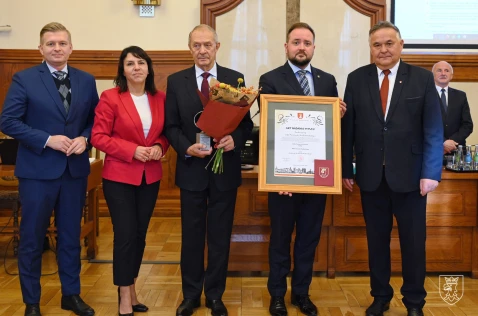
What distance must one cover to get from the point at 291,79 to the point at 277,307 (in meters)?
1.26

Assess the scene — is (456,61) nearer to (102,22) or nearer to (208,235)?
(102,22)

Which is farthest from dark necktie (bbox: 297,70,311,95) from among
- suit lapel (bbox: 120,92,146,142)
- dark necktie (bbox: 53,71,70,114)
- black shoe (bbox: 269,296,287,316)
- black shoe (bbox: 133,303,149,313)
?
black shoe (bbox: 133,303,149,313)

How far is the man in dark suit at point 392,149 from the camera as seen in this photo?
2.94 metres

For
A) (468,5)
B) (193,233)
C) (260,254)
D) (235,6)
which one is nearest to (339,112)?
(193,233)

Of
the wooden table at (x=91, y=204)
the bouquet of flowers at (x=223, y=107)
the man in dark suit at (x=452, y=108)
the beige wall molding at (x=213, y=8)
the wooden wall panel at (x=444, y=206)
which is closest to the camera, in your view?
the bouquet of flowers at (x=223, y=107)

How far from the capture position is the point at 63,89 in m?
3.01

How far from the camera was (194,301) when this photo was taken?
314 centimetres

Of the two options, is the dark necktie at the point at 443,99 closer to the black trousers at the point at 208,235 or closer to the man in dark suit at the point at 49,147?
the black trousers at the point at 208,235

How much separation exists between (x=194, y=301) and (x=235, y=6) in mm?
3780

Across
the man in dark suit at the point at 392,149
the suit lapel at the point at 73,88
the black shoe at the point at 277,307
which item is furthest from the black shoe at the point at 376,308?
the suit lapel at the point at 73,88

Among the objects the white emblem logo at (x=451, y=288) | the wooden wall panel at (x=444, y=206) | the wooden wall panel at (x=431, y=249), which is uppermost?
the wooden wall panel at (x=444, y=206)

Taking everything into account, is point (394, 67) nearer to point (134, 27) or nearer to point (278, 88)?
point (278, 88)

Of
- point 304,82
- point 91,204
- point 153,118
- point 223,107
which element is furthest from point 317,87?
point 91,204

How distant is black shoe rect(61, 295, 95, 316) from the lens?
10.2 ft
